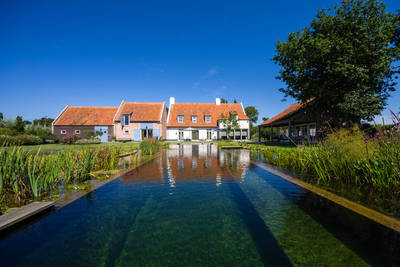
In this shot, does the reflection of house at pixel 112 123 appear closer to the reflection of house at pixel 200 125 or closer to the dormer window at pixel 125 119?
the dormer window at pixel 125 119

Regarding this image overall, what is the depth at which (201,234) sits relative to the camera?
2588 millimetres

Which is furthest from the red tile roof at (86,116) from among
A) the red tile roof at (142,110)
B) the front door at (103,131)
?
the red tile roof at (142,110)

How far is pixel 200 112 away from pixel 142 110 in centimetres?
1015

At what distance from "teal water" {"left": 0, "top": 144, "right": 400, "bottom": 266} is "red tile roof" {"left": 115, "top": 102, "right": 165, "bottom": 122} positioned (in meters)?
27.0

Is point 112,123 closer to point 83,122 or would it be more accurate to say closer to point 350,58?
point 83,122

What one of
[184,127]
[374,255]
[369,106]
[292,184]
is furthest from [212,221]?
[184,127]

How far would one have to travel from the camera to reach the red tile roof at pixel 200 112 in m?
31.7

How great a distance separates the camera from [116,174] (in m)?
6.07

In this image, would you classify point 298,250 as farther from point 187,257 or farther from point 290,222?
point 187,257

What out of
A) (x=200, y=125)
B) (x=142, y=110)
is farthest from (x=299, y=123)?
(x=142, y=110)

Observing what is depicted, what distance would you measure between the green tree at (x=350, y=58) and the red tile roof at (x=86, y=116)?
91.2 ft

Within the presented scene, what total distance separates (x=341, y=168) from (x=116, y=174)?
265 inches

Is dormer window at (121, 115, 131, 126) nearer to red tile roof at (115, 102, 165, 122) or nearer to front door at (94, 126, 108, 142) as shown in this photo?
red tile roof at (115, 102, 165, 122)

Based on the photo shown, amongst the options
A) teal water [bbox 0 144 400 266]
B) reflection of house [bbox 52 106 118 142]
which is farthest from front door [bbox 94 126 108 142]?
teal water [bbox 0 144 400 266]
